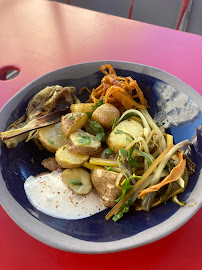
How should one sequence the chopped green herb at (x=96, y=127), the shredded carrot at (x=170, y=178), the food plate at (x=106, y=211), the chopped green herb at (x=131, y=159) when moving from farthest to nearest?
the chopped green herb at (x=96, y=127)
the chopped green herb at (x=131, y=159)
the shredded carrot at (x=170, y=178)
the food plate at (x=106, y=211)

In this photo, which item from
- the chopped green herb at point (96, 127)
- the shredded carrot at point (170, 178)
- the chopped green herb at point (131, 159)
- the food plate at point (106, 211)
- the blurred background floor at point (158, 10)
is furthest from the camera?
the blurred background floor at point (158, 10)

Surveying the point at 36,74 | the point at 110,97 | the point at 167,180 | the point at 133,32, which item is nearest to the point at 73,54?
the point at 36,74

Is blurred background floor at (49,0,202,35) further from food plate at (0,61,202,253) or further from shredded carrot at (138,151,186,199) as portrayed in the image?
shredded carrot at (138,151,186,199)

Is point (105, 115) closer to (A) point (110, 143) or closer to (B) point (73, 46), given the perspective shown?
(A) point (110, 143)

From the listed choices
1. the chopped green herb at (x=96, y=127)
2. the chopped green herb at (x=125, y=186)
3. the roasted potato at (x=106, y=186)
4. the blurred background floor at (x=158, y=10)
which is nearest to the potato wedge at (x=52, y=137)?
the chopped green herb at (x=96, y=127)

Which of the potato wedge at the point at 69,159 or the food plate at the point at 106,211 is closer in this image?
the food plate at the point at 106,211

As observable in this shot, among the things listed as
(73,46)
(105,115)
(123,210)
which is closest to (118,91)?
(105,115)

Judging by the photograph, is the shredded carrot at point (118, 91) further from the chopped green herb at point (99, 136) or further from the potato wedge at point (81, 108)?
the chopped green herb at point (99, 136)

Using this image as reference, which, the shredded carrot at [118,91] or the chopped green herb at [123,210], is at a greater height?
the shredded carrot at [118,91]
